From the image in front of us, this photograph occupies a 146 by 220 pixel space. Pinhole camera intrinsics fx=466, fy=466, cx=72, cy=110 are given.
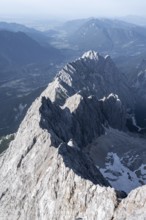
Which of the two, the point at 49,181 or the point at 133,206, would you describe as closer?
the point at 133,206

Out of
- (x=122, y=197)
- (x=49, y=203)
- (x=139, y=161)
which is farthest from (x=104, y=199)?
(x=139, y=161)

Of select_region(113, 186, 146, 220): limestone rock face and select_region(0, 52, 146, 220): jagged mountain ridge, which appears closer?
select_region(113, 186, 146, 220): limestone rock face

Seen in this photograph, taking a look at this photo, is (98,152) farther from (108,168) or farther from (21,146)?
(21,146)

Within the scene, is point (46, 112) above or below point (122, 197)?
below

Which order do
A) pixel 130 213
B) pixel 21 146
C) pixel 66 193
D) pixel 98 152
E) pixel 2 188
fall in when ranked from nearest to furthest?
pixel 130 213, pixel 66 193, pixel 2 188, pixel 21 146, pixel 98 152

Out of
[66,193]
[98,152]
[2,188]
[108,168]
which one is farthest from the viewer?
[98,152]

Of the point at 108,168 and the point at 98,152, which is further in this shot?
the point at 98,152

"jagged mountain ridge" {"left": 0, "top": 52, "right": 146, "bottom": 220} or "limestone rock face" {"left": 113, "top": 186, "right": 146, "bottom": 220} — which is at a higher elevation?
"limestone rock face" {"left": 113, "top": 186, "right": 146, "bottom": 220}

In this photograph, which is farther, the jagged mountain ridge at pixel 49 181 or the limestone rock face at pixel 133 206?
the jagged mountain ridge at pixel 49 181

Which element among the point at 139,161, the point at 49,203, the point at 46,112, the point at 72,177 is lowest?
the point at 139,161

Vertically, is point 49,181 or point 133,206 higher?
point 133,206

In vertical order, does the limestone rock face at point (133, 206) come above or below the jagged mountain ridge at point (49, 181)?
above
